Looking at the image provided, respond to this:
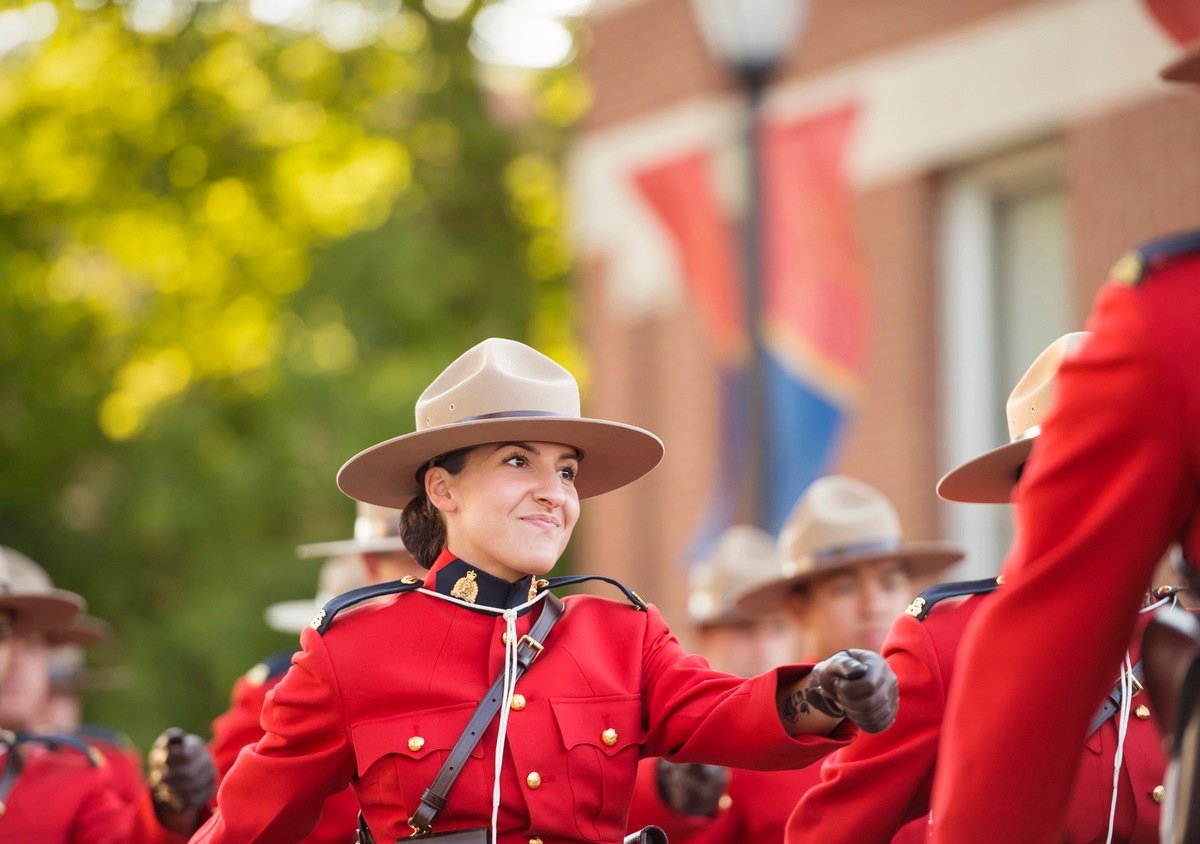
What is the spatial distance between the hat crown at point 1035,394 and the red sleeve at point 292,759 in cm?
174

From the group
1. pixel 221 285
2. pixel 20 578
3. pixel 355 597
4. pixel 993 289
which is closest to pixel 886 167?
pixel 993 289

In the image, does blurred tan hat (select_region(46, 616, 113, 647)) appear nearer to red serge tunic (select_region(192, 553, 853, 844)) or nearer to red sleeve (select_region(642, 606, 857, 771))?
red serge tunic (select_region(192, 553, 853, 844))

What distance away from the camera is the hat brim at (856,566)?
19.9 feet

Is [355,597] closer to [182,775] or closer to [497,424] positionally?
[497,424]

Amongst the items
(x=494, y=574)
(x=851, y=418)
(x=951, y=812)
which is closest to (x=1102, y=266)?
(x=851, y=418)

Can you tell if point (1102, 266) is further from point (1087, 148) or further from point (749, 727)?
point (749, 727)

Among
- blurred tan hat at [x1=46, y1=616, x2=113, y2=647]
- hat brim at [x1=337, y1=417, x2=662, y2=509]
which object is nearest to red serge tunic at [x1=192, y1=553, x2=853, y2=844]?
hat brim at [x1=337, y1=417, x2=662, y2=509]

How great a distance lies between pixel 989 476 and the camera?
4410mm

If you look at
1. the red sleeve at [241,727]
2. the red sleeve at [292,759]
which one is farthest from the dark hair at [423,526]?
the red sleeve at [241,727]

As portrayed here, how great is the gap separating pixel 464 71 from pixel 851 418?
1167cm

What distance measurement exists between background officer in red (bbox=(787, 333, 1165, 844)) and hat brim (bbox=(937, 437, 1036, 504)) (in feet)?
0.03

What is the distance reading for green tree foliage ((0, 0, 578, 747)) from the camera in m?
16.4

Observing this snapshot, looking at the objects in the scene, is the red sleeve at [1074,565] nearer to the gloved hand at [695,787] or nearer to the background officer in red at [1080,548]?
the background officer in red at [1080,548]

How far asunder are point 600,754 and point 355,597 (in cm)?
69
